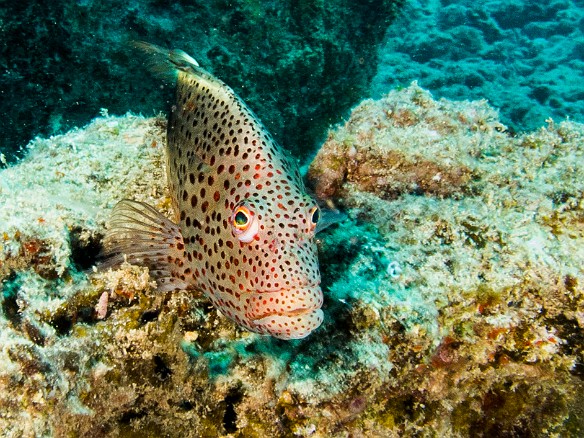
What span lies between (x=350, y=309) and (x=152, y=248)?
5.69 ft

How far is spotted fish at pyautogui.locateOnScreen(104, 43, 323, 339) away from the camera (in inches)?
96.2

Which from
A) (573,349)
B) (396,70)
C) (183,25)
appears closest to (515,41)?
(396,70)

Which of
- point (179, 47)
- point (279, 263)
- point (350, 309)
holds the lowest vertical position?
point (179, 47)

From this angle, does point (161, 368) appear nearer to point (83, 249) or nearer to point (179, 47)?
point (83, 249)

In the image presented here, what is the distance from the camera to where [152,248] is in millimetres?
3127

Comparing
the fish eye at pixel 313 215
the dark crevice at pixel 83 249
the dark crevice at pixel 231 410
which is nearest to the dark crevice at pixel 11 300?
the dark crevice at pixel 83 249

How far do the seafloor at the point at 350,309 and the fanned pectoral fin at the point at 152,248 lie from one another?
0.41ft

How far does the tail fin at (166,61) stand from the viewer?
3.73 m

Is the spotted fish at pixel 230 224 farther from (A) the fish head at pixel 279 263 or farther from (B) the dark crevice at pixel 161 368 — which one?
(B) the dark crevice at pixel 161 368

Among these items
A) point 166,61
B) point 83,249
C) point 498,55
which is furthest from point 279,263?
point 498,55

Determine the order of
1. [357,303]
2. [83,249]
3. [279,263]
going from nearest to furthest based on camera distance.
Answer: [279,263]
[83,249]
[357,303]

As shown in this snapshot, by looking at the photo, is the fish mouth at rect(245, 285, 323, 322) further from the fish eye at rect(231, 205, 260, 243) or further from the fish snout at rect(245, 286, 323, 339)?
the fish eye at rect(231, 205, 260, 243)

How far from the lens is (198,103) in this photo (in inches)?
134

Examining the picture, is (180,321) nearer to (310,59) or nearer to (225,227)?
(225,227)
